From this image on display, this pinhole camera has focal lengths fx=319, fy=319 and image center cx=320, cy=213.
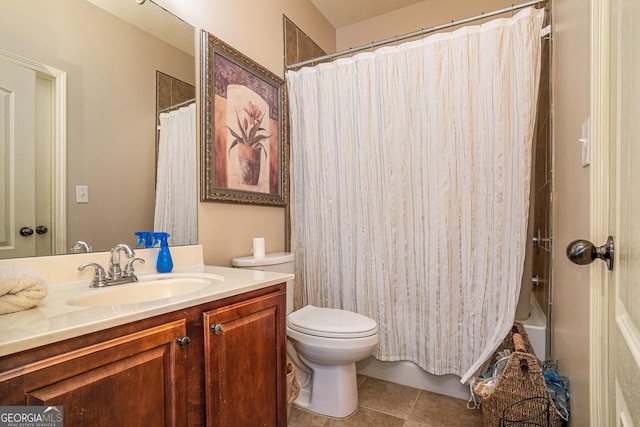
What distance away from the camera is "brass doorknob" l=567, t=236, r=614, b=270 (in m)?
0.58

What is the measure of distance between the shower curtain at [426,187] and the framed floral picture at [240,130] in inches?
7.8

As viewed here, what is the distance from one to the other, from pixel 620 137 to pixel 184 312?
1056 millimetres

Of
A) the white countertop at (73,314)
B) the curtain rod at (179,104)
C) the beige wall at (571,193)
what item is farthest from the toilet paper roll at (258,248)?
the beige wall at (571,193)

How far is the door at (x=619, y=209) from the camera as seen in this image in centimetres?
46

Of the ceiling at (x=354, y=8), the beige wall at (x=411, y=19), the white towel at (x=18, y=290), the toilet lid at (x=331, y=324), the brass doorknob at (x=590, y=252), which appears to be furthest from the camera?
the ceiling at (x=354, y=8)

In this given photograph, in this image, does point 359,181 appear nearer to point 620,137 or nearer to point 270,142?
point 270,142

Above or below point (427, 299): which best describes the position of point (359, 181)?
above

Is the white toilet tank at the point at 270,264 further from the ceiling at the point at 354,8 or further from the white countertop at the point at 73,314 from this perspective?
the ceiling at the point at 354,8

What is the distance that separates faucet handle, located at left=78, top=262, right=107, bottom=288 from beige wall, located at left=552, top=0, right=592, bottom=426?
156 cm

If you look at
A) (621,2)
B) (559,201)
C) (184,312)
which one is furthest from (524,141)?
(184,312)

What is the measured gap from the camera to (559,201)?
4.59 ft

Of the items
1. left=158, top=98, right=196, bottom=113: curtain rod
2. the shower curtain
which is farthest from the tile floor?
left=158, top=98, right=196, bottom=113: curtain rod
